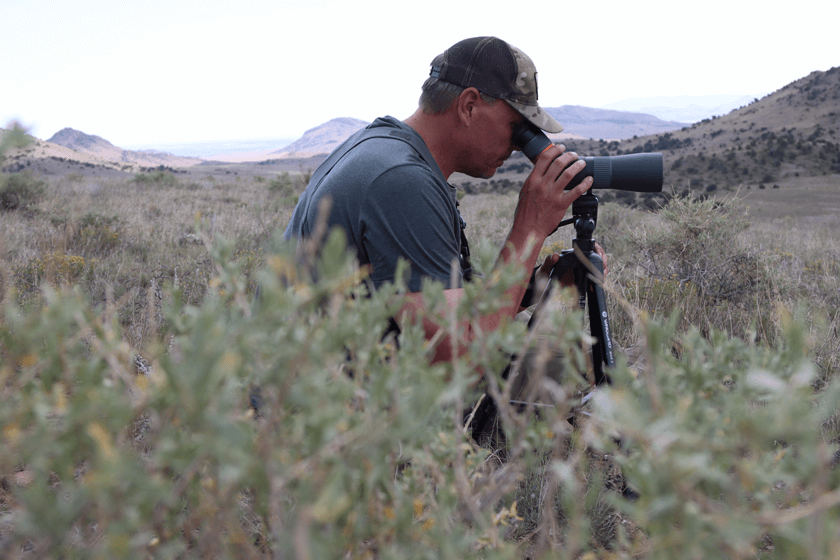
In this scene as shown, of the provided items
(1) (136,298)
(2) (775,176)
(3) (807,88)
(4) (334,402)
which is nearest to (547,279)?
(4) (334,402)

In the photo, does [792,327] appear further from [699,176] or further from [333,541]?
[699,176]

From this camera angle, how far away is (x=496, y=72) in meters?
2.13

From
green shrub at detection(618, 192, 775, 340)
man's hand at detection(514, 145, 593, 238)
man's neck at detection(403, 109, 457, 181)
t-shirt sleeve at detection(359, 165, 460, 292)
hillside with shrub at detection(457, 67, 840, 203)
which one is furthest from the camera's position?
hillside with shrub at detection(457, 67, 840, 203)

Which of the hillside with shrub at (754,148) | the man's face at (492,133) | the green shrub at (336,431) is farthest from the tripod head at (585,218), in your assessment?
the hillside with shrub at (754,148)

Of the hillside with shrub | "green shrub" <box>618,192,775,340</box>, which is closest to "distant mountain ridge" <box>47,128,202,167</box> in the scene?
the hillside with shrub

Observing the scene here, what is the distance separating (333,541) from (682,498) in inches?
16.8

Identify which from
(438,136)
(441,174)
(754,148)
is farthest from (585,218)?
(754,148)

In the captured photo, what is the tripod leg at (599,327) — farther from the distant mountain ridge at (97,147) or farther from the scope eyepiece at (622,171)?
the distant mountain ridge at (97,147)

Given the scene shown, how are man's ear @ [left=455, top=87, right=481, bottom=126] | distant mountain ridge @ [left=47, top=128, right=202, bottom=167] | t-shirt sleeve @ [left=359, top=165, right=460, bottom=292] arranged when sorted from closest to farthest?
t-shirt sleeve @ [left=359, top=165, right=460, bottom=292], man's ear @ [left=455, top=87, right=481, bottom=126], distant mountain ridge @ [left=47, top=128, right=202, bottom=167]

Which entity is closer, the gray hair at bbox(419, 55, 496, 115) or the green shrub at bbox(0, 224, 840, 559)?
the green shrub at bbox(0, 224, 840, 559)

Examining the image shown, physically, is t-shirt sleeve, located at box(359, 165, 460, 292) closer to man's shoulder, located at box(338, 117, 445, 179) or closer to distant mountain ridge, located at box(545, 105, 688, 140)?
man's shoulder, located at box(338, 117, 445, 179)

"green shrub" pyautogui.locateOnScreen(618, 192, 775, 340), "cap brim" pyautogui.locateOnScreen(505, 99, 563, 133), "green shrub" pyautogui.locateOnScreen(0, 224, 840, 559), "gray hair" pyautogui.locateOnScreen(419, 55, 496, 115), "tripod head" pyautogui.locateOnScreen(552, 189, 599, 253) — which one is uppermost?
"gray hair" pyautogui.locateOnScreen(419, 55, 496, 115)

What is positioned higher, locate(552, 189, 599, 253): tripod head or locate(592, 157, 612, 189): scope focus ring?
locate(592, 157, 612, 189): scope focus ring

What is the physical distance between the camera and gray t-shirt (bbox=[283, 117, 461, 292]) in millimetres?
1716
